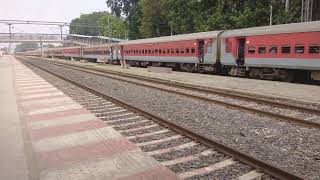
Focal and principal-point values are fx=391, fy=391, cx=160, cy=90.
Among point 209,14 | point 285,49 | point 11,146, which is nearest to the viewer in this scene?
point 11,146

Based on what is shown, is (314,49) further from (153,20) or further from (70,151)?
(153,20)

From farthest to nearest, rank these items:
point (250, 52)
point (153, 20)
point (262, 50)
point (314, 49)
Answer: point (153, 20)
point (250, 52)
point (262, 50)
point (314, 49)

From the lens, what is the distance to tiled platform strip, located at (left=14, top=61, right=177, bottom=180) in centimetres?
601

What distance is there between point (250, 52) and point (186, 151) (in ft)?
53.5

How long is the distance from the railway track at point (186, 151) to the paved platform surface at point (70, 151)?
335 mm

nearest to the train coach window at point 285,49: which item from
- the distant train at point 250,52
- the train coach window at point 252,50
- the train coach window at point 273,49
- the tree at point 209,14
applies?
the distant train at point 250,52

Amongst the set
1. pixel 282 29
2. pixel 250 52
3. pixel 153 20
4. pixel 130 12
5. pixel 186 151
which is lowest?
pixel 186 151

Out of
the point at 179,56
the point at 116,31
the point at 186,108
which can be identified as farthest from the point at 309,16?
the point at 116,31

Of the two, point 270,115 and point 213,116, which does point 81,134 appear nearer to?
point 213,116

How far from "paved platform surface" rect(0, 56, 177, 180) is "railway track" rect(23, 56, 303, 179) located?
0.34m

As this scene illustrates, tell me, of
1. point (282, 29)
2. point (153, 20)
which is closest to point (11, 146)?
point (282, 29)

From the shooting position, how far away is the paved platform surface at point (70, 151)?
6.00m

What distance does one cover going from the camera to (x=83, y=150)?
7.30 meters

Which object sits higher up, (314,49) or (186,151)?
(314,49)
